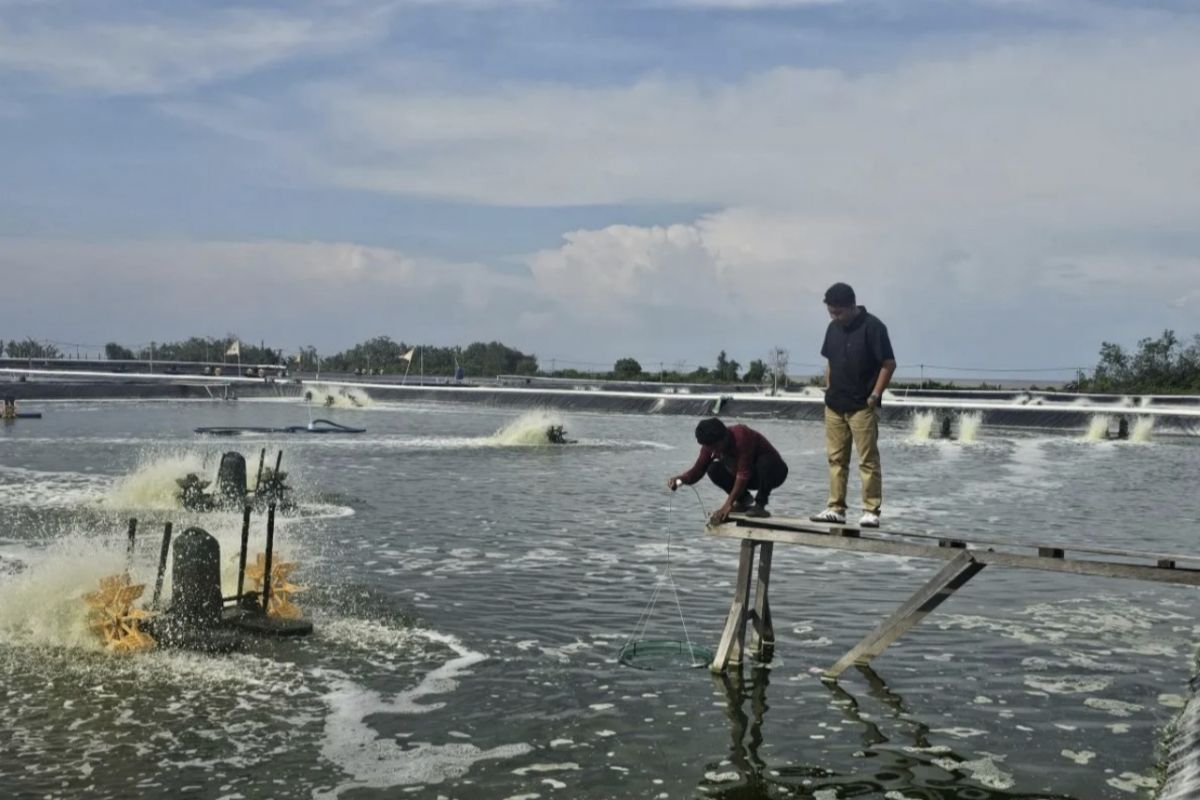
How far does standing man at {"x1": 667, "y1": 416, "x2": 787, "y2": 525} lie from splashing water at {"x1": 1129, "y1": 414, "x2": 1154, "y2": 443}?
4505cm

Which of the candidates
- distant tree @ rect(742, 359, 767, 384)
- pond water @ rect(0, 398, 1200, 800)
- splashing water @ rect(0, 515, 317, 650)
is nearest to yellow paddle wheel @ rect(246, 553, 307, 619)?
pond water @ rect(0, 398, 1200, 800)

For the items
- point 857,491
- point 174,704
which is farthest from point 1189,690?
point 857,491

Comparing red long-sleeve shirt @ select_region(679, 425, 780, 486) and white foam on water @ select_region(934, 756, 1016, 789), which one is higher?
red long-sleeve shirt @ select_region(679, 425, 780, 486)

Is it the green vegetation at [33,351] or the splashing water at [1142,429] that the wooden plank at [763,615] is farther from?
the green vegetation at [33,351]

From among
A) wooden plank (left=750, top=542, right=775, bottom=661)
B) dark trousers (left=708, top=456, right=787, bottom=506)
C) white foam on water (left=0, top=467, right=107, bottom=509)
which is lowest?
white foam on water (left=0, top=467, right=107, bottom=509)

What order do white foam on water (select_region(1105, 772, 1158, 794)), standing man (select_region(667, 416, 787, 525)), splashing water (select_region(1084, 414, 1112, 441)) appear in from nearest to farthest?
white foam on water (select_region(1105, 772, 1158, 794)) → standing man (select_region(667, 416, 787, 525)) → splashing water (select_region(1084, 414, 1112, 441))

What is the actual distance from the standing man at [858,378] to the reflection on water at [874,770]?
2.19 meters

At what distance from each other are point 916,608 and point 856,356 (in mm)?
2550

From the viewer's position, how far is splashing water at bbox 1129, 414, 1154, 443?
5297cm

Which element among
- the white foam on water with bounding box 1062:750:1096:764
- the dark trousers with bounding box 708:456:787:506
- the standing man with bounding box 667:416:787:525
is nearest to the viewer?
the white foam on water with bounding box 1062:750:1096:764

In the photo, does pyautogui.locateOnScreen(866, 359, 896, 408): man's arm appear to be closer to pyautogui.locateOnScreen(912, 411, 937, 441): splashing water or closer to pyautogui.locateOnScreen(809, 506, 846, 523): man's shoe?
pyautogui.locateOnScreen(809, 506, 846, 523): man's shoe

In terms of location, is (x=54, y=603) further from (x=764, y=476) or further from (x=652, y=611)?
(x=764, y=476)

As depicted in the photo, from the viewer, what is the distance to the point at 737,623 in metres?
12.2

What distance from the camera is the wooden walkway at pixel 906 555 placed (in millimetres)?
10312
